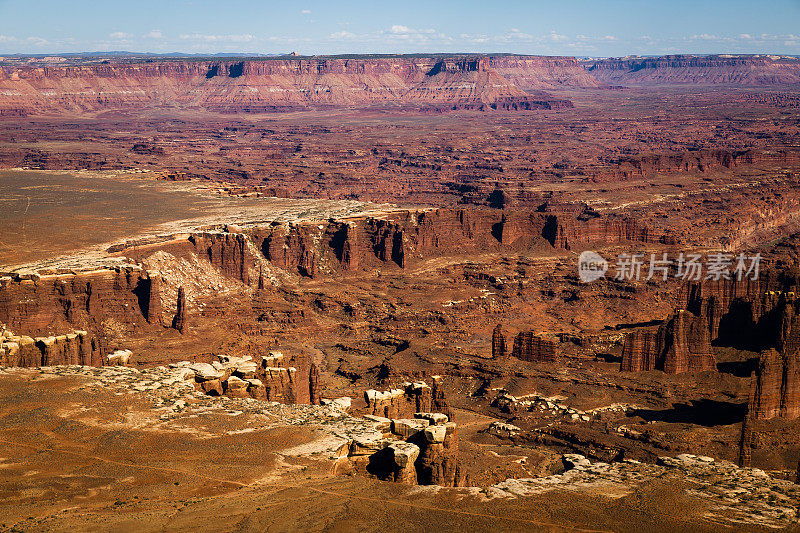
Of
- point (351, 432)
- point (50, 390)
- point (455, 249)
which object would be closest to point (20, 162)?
point (455, 249)

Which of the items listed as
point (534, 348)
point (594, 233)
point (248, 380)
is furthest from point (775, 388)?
point (594, 233)

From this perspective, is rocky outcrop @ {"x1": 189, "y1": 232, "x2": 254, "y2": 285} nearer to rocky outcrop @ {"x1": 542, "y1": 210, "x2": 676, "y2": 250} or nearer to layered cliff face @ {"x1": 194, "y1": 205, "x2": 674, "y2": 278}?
layered cliff face @ {"x1": 194, "y1": 205, "x2": 674, "y2": 278}

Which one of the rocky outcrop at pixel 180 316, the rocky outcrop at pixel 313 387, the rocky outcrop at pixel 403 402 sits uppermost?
the rocky outcrop at pixel 403 402

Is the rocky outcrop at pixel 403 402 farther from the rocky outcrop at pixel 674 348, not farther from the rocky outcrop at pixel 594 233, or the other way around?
the rocky outcrop at pixel 594 233

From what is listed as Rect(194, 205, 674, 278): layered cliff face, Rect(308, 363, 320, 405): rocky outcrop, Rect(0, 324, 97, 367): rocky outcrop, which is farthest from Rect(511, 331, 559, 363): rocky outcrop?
Rect(194, 205, 674, 278): layered cliff face

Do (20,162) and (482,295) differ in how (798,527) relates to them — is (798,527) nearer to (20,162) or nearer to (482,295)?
(482,295)

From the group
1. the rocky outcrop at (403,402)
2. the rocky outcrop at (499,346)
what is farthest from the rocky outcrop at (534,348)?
the rocky outcrop at (403,402)

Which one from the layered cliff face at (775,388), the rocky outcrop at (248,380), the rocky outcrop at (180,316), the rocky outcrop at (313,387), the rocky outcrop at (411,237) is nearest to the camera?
the rocky outcrop at (248,380)

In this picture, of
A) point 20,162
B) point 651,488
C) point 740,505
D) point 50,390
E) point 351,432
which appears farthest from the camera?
point 20,162
